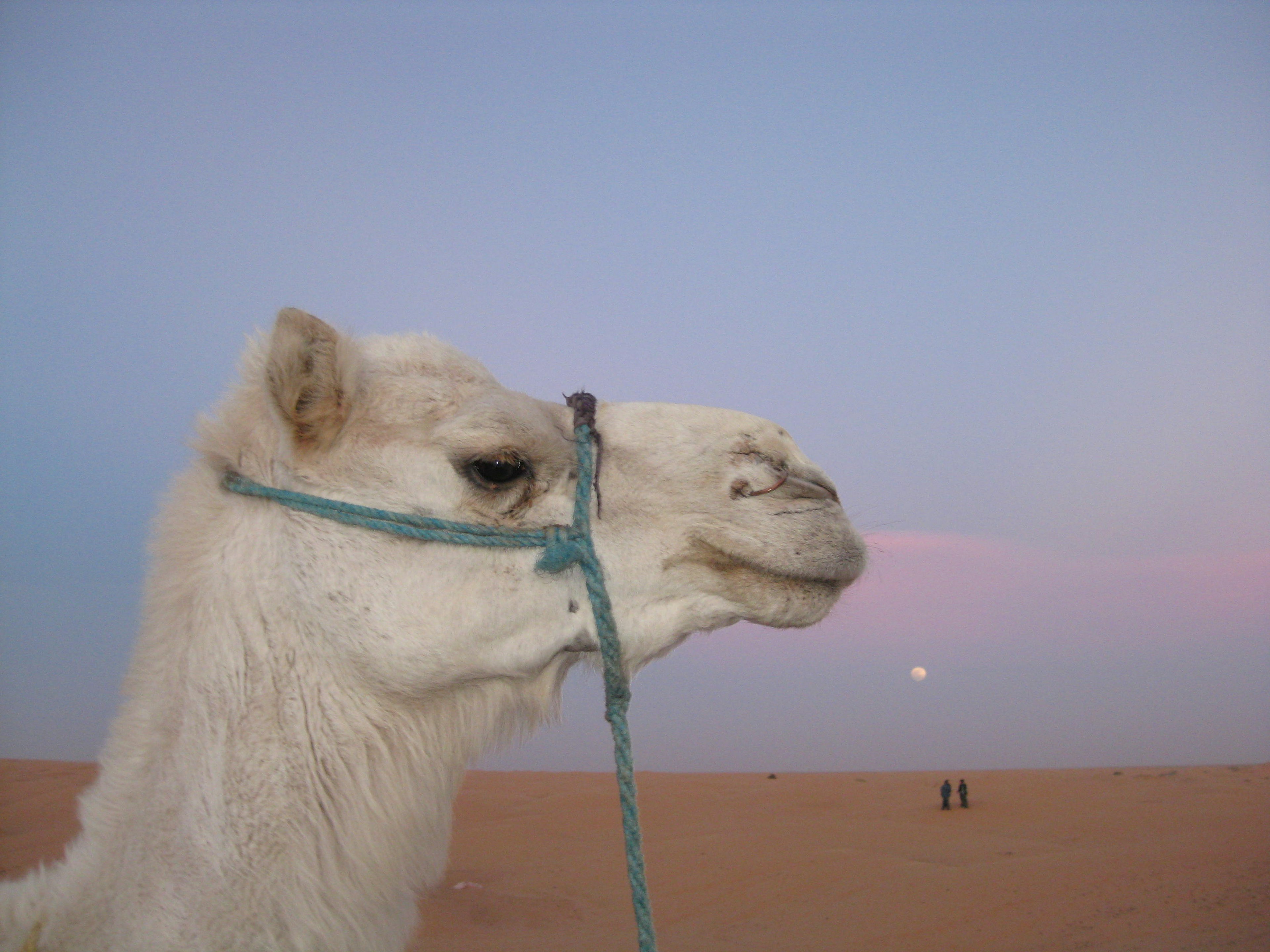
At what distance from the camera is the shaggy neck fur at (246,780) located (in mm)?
1813

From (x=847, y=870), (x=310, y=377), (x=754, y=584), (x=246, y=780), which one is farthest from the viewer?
(x=847, y=870)

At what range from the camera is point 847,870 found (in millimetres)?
15297

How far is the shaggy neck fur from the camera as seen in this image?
1813 mm

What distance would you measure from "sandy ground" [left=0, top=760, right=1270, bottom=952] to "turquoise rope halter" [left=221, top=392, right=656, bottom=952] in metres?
9.80

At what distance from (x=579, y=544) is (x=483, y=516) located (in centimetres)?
24

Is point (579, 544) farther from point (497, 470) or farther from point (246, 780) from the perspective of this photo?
point (246, 780)

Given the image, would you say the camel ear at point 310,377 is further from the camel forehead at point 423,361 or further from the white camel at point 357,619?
the camel forehead at point 423,361

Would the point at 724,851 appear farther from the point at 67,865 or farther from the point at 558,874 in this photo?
the point at 67,865

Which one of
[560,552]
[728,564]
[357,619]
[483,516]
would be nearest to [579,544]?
[560,552]

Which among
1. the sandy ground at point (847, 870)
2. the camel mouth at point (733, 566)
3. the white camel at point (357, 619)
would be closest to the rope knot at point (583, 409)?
the white camel at point (357, 619)

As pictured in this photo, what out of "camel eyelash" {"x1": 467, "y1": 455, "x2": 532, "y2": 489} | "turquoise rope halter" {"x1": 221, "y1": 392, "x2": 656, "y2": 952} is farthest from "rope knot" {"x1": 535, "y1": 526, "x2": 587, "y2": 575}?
"camel eyelash" {"x1": 467, "y1": 455, "x2": 532, "y2": 489}

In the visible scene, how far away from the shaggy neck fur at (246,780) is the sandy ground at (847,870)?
31.9 ft

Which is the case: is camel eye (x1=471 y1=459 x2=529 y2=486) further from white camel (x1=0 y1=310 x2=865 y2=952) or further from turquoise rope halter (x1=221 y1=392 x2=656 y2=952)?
turquoise rope halter (x1=221 y1=392 x2=656 y2=952)

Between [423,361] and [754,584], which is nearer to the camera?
[754,584]
